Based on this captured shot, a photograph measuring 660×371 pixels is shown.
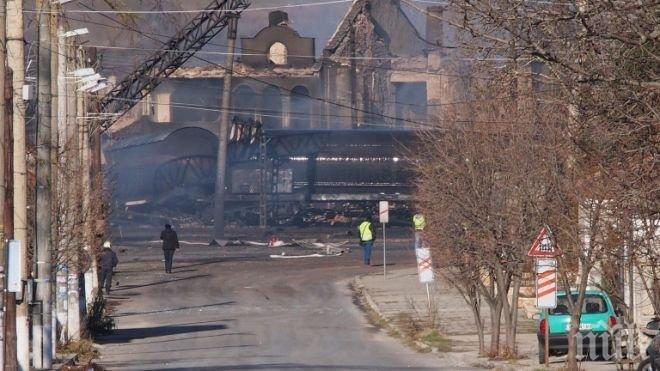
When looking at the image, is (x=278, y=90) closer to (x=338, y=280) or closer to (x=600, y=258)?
(x=338, y=280)

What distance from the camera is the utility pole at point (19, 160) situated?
18844mm

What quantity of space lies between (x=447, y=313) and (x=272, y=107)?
4947 cm

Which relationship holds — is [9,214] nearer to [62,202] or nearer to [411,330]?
[62,202]

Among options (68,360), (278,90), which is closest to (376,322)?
(68,360)

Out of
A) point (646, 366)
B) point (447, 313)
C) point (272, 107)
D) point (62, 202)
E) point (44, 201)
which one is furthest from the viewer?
point (272, 107)

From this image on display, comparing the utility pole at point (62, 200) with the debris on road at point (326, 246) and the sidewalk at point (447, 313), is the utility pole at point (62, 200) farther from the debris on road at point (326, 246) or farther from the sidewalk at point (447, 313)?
the debris on road at point (326, 246)

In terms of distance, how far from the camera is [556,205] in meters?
20.0

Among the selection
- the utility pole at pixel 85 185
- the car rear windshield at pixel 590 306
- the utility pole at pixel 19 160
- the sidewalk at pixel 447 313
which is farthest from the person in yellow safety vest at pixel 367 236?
the utility pole at pixel 19 160

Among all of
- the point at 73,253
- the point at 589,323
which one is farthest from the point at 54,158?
the point at 589,323

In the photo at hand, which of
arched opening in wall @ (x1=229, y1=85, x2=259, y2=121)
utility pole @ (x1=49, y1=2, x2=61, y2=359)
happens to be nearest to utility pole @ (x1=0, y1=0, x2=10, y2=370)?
utility pole @ (x1=49, y1=2, x2=61, y2=359)

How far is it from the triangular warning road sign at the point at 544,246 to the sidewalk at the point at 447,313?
7.62 ft

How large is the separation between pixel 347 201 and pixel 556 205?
1523 inches

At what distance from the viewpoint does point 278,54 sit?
82188 mm

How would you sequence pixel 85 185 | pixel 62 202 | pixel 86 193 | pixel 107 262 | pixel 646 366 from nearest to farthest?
pixel 646 366
pixel 62 202
pixel 86 193
pixel 85 185
pixel 107 262
